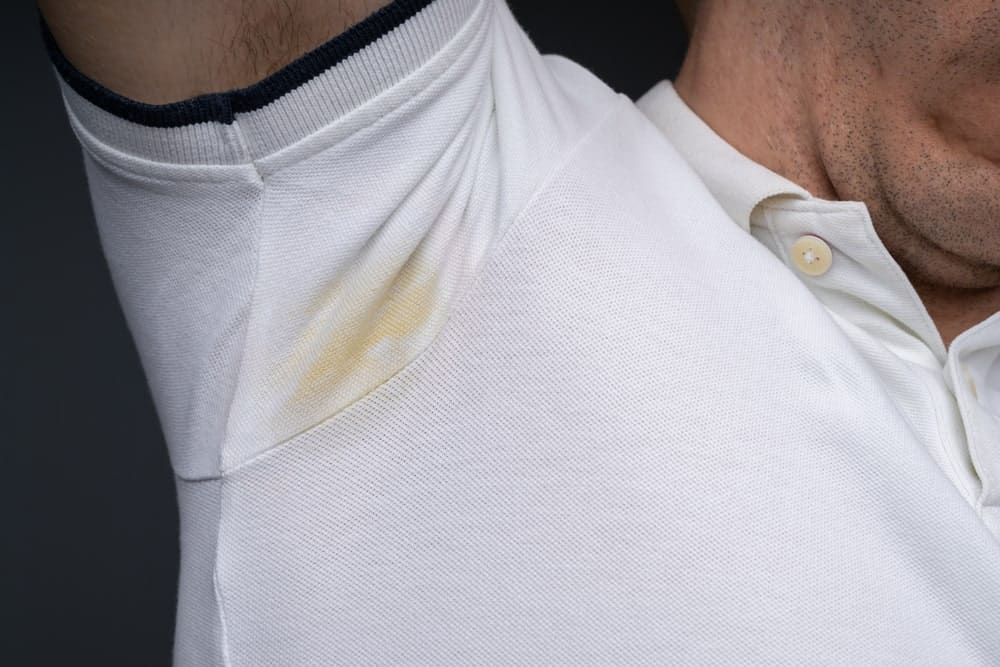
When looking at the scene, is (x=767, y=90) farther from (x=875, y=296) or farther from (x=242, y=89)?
(x=242, y=89)

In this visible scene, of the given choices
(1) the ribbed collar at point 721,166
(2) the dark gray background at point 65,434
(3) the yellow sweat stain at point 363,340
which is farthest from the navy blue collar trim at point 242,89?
(2) the dark gray background at point 65,434

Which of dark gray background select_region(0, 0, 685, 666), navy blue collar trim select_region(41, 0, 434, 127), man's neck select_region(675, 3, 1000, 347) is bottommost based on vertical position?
dark gray background select_region(0, 0, 685, 666)

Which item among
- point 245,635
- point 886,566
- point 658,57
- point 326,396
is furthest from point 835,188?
point 658,57

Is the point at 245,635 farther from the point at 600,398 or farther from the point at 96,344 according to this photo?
the point at 96,344

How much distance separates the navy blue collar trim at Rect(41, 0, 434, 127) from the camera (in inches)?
30.0

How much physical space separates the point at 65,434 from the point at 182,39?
3.75 ft

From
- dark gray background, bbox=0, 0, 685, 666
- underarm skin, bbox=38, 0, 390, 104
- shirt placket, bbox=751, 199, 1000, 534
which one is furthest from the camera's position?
dark gray background, bbox=0, 0, 685, 666

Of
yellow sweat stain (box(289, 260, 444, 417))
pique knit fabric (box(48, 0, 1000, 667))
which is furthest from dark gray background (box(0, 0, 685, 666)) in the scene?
yellow sweat stain (box(289, 260, 444, 417))

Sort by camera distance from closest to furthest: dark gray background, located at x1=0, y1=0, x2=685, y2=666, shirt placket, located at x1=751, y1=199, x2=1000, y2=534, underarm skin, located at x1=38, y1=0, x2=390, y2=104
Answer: underarm skin, located at x1=38, y1=0, x2=390, y2=104
shirt placket, located at x1=751, y1=199, x2=1000, y2=534
dark gray background, located at x1=0, y1=0, x2=685, y2=666

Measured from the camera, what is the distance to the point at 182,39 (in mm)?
759

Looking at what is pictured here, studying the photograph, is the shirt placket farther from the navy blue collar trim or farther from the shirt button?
the navy blue collar trim

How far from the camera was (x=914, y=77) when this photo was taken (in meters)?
0.99

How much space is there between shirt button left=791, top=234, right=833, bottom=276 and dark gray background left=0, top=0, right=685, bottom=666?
108cm

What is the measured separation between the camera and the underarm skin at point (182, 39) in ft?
2.47
